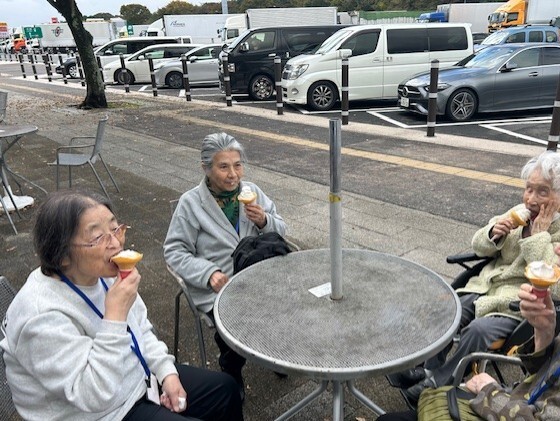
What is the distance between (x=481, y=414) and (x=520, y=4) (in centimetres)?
2994

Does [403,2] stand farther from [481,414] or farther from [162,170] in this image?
[481,414]

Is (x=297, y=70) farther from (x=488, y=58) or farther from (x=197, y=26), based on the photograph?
(x=197, y=26)

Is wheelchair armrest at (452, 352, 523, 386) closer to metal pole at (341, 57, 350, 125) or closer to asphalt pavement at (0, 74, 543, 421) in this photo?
asphalt pavement at (0, 74, 543, 421)

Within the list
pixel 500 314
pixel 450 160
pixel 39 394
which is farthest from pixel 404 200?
pixel 39 394

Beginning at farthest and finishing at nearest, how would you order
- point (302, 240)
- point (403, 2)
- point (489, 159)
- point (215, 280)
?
point (403, 2) < point (489, 159) < point (302, 240) < point (215, 280)

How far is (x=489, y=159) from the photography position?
6.41 metres

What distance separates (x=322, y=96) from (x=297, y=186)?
597 cm

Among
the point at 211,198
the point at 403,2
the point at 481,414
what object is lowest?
the point at 481,414

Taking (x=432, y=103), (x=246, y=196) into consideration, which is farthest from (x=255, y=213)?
(x=432, y=103)

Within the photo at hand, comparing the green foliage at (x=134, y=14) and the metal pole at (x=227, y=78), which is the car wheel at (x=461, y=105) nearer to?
the metal pole at (x=227, y=78)

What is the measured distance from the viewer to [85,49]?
12.2 meters

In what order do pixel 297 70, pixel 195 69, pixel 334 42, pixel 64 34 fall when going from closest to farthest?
1. pixel 297 70
2. pixel 334 42
3. pixel 195 69
4. pixel 64 34

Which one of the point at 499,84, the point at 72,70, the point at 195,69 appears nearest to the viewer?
the point at 499,84

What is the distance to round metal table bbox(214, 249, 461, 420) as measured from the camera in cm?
150
